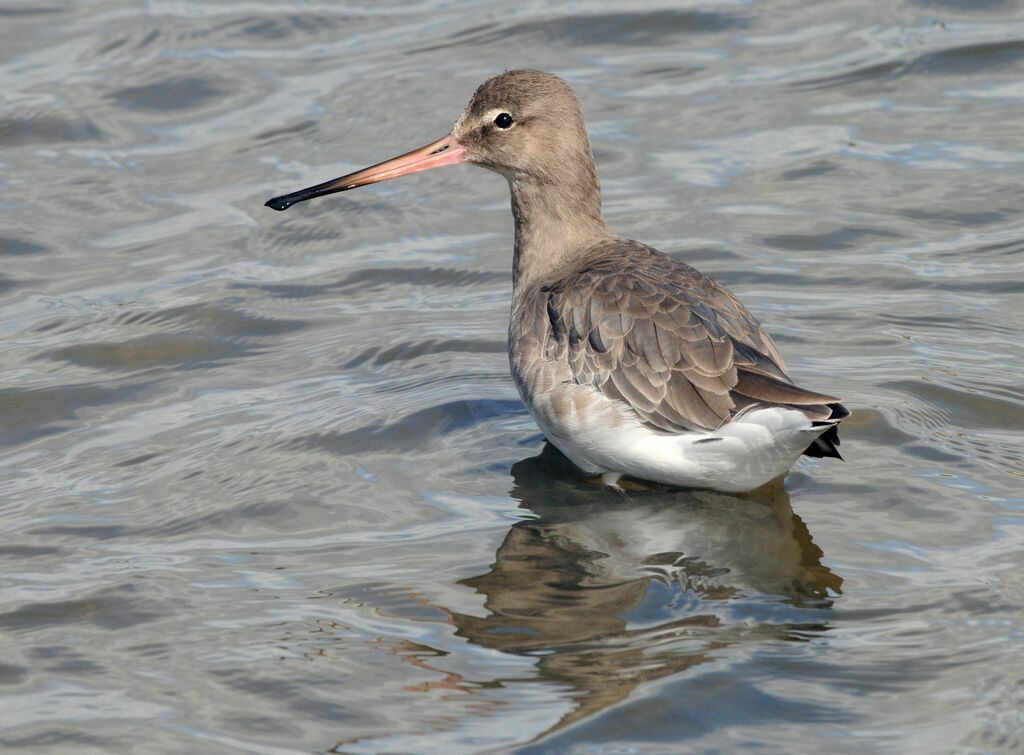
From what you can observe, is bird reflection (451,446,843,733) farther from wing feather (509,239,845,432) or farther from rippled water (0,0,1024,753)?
wing feather (509,239,845,432)

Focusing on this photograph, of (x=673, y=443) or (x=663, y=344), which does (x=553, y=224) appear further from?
(x=673, y=443)

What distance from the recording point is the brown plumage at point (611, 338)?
6.00 metres

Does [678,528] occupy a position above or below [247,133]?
below

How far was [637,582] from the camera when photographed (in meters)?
5.71

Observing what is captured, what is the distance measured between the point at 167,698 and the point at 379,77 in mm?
7309

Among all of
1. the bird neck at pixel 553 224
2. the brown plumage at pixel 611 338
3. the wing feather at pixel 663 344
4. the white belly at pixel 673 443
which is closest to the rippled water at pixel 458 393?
the white belly at pixel 673 443

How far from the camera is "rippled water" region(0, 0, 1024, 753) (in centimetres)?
502

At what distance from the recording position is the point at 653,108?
11031 millimetres

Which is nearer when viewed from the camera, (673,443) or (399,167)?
(673,443)

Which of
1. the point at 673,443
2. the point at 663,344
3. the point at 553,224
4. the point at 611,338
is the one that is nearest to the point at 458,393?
the point at 553,224

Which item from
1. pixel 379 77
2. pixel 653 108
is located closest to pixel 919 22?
pixel 653 108

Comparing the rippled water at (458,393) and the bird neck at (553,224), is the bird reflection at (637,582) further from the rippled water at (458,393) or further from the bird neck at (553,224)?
the bird neck at (553,224)

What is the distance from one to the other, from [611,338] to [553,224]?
1.24 m

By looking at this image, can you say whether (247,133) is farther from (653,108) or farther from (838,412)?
(838,412)
